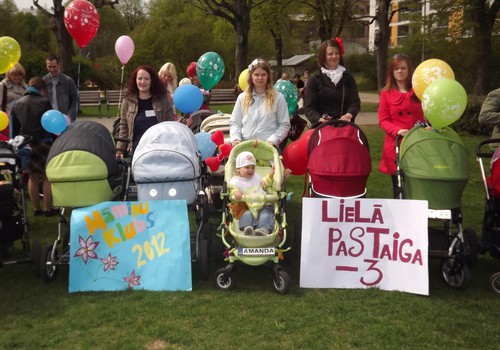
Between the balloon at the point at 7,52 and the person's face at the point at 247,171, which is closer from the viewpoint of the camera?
the person's face at the point at 247,171

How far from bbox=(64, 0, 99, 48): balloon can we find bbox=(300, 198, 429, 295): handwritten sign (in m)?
4.43

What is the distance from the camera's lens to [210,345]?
3619mm

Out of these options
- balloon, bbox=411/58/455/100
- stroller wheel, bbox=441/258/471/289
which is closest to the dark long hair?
balloon, bbox=411/58/455/100

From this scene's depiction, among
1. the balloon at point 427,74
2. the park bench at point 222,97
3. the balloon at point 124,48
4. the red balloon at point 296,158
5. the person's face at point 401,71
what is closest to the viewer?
the balloon at point 427,74

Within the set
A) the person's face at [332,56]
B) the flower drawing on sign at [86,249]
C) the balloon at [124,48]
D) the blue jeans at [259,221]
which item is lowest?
the flower drawing on sign at [86,249]

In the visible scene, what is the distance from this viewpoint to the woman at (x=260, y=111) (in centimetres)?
534

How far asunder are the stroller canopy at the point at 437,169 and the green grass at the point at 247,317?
74 centimetres

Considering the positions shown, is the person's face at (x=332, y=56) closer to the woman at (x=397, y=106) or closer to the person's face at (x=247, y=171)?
the woman at (x=397, y=106)

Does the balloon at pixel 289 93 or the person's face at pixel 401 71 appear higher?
the person's face at pixel 401 71

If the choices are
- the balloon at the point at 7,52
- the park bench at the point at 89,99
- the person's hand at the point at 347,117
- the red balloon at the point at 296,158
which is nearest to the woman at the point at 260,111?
the red balloon at the point at 296,158

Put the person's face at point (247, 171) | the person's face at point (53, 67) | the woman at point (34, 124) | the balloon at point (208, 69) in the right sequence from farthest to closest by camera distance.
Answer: the balloon at point (208, 69)
the person's face at point (53, 67)
the woman at point (34, 124)
the person's face at point (247, 171)

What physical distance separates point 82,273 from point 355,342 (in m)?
2.19

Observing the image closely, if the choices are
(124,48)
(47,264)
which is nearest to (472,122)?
(124,48)

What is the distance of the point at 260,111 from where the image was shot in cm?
537
